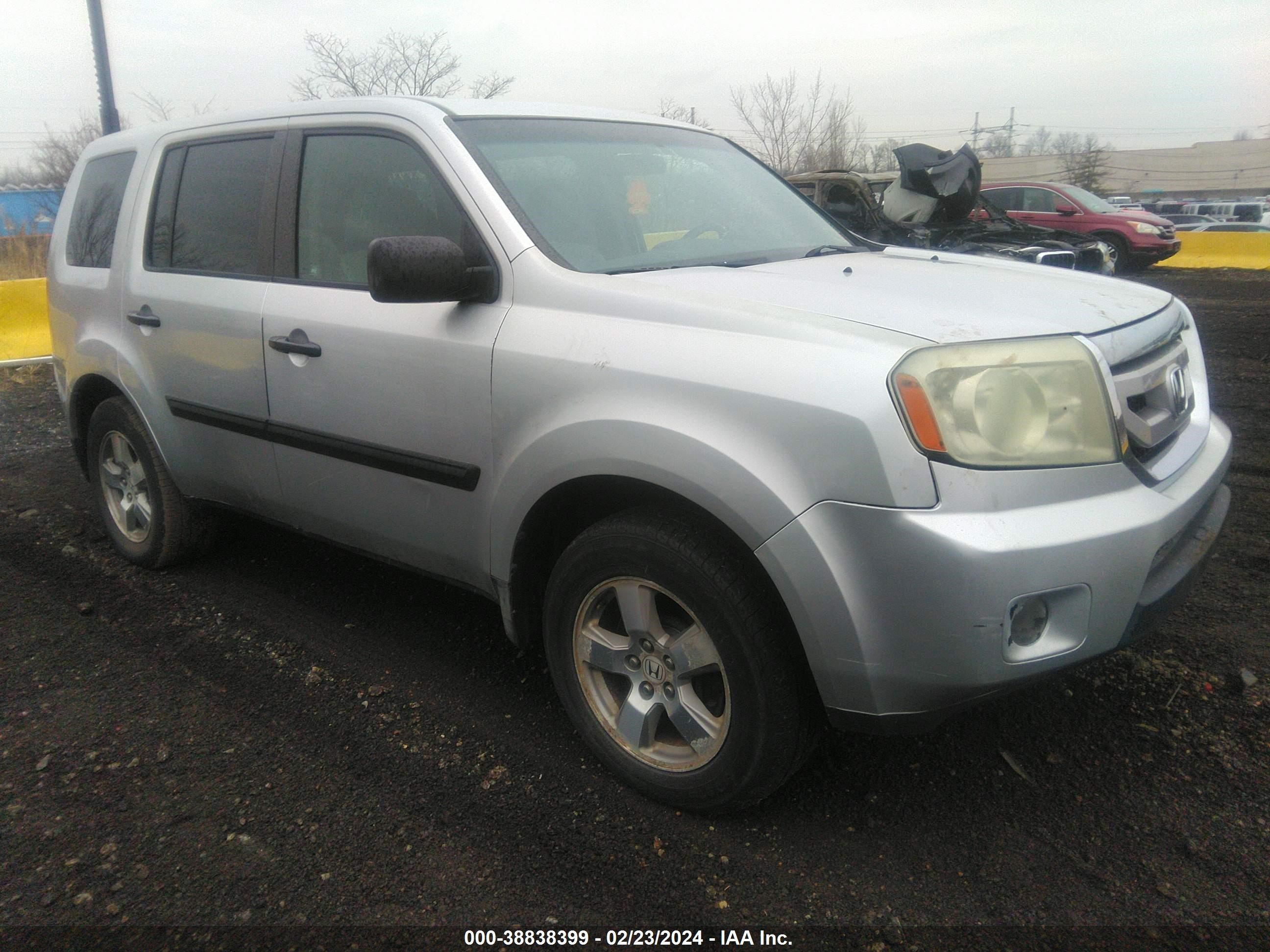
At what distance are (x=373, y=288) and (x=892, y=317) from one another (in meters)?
1.29

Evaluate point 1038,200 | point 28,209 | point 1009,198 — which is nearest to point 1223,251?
point 1038,200

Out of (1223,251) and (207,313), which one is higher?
(207,313)

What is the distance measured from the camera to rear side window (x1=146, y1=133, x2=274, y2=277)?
333cm

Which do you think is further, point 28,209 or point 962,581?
point 28,209

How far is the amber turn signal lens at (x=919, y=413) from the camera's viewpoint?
1.91 meters

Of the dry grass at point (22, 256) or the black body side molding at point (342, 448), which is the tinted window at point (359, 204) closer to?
the black body side molding at point (342, 448)

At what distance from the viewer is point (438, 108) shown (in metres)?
2.91

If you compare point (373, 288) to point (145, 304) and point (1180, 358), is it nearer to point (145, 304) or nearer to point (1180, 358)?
point (145, 304)

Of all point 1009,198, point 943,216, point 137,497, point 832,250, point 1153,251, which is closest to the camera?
point 832,250

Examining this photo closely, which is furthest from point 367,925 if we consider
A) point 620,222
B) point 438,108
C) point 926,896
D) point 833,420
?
point 438,108

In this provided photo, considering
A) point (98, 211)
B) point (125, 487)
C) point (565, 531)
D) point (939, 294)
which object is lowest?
point (125, 487)

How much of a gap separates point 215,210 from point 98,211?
100cm

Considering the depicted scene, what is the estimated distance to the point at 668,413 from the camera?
2182mm

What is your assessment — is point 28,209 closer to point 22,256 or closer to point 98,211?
point 22,256
